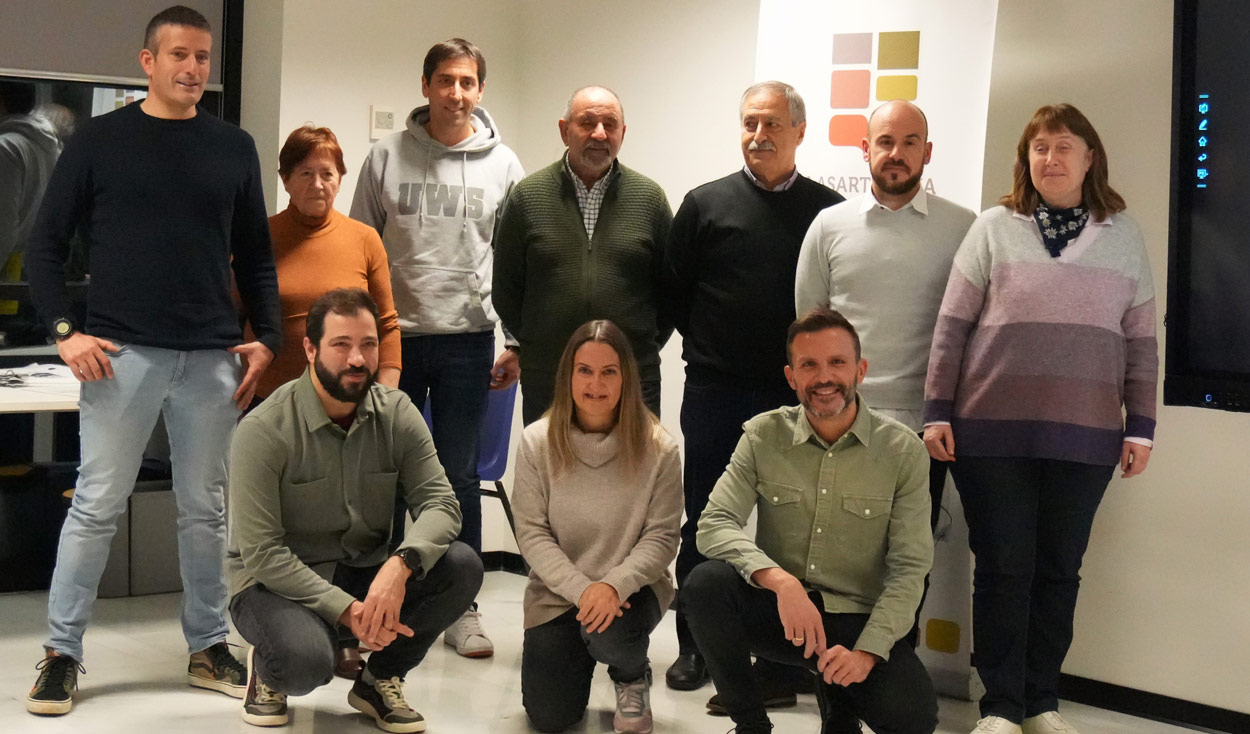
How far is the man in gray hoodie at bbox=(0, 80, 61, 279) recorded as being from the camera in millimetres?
4621

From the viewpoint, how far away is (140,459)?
11.0 ft

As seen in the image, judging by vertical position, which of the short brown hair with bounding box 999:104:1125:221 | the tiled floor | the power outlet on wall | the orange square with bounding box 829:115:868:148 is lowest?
the tiled floor

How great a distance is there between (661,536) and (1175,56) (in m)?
1.61

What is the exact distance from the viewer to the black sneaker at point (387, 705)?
10.5 feet

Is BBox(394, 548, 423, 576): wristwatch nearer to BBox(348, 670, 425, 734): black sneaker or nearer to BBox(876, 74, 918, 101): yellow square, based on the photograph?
BBox(348, 670, 425, 734): black sneaker

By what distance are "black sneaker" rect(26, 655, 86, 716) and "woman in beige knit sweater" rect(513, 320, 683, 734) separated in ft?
3.54

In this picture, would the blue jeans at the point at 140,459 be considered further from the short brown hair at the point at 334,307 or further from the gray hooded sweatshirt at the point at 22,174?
the gray hooded sweatshirt at the point at 22,174

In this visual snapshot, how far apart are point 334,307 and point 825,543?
1202 millimetres

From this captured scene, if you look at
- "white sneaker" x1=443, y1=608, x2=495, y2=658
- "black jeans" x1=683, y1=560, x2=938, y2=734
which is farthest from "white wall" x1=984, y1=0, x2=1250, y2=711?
"white sneaker" x1=443, y1=608, x2=495, y2=658

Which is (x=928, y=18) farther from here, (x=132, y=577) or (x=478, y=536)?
(x=132, y=577)

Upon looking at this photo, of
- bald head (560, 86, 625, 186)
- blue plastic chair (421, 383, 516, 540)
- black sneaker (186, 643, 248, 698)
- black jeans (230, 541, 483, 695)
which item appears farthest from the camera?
blue plastic chair (421, 383, 516, 540)

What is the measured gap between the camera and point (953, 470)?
3.24m

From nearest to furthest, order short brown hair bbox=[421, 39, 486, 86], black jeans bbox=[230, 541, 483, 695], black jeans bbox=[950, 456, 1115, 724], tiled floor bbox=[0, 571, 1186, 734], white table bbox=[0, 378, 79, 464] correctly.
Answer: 1. black jeans bbox=[230, 541, 483, 695]
2. black jeans bbox=[950, 456, 1115, 724]
3. tiled floor bbox=[0, 571, 1186, 734]
4. short brown hair bbox=[421, 39, 486, 86]
5. white table bbox=[0, 378, 79, 464]

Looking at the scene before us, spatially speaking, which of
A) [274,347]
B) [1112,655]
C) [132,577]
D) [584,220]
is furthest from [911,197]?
[132,577]
